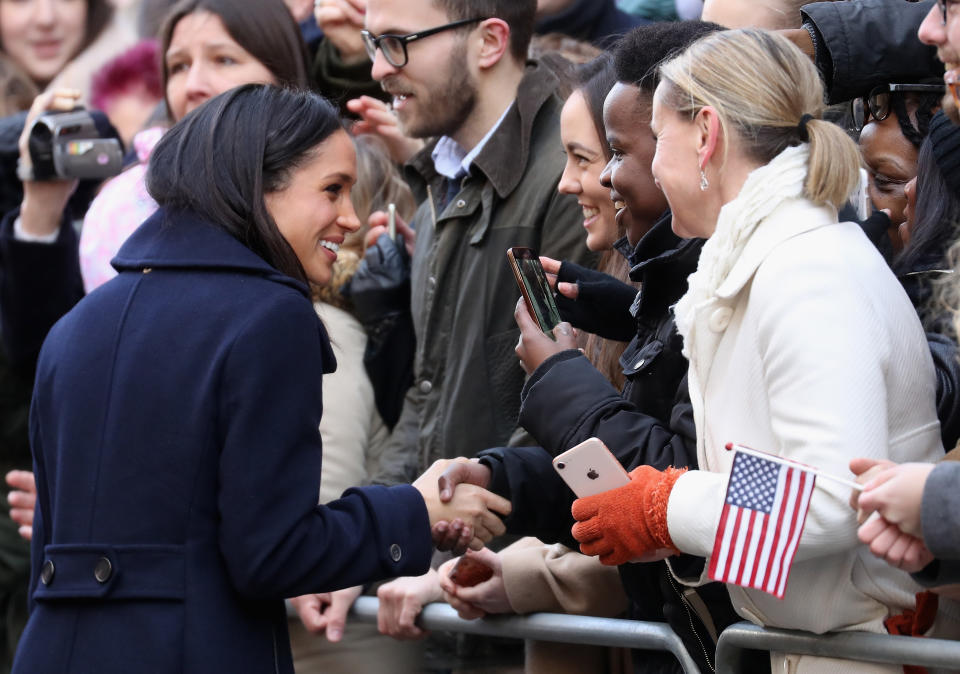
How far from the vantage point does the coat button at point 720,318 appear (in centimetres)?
296

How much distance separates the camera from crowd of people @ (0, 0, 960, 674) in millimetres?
2826

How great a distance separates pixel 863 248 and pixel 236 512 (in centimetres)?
136

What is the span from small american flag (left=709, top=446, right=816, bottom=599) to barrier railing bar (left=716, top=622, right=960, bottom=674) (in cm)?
24

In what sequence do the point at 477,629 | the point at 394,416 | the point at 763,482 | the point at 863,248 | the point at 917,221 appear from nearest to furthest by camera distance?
the point at 763,482 < the point at 863,248 < the point at 917,221 < the point at 477,629 < the point at 394,416

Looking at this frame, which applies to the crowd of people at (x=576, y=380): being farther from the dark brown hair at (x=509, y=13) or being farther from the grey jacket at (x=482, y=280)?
the dark brown hair at (x=509, y=13)

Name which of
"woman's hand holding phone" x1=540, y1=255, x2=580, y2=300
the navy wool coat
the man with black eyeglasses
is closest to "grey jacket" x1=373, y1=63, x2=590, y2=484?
the man with black eyeglasses

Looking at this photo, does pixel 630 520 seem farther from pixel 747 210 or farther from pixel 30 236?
pixel 30 236

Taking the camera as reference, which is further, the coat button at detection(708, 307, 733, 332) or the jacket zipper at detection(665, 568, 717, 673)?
the jacket zipper at detection(665, 568, 717, 673)

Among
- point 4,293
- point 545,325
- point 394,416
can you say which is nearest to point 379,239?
point 394,416

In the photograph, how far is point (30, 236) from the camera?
17.3 feet

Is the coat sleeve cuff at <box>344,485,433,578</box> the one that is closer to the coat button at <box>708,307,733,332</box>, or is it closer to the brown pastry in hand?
the brown pastry in hand

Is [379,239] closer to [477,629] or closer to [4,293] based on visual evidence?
[4,293]

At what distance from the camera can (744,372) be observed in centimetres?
289

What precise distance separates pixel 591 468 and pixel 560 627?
77 cm
